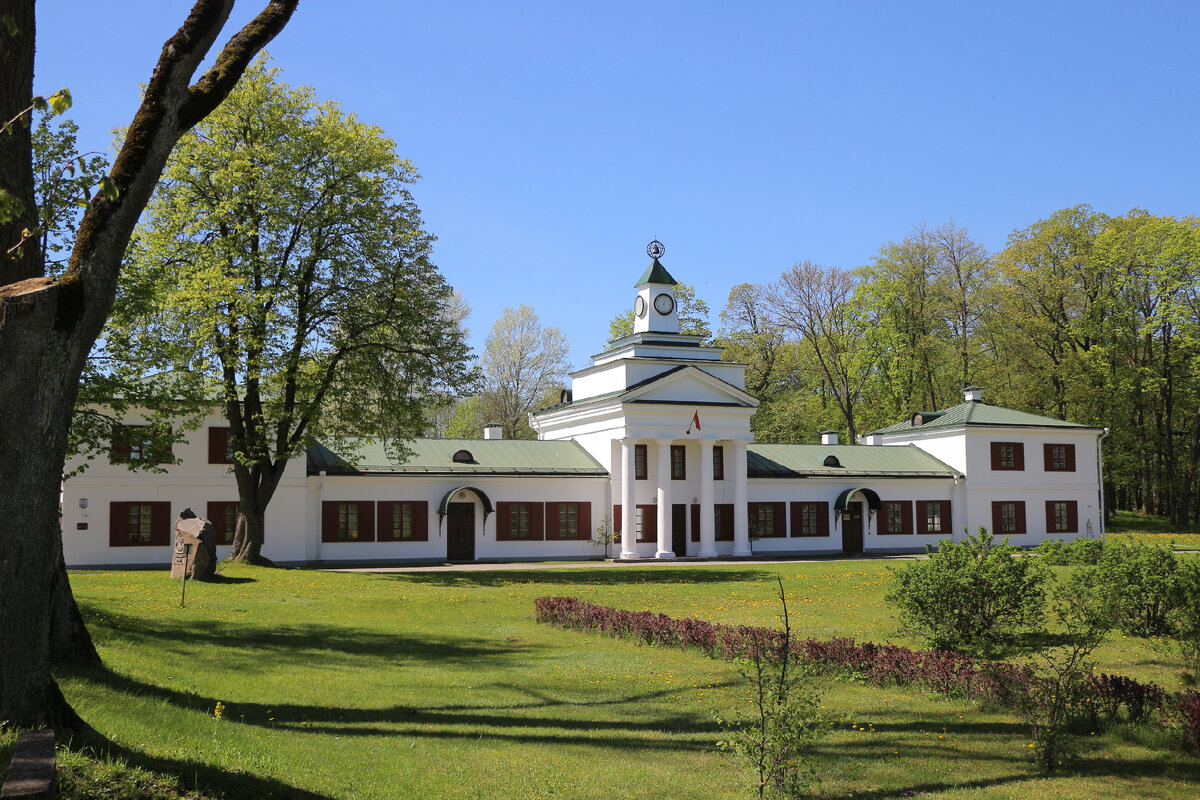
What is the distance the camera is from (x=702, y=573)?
31812 mm

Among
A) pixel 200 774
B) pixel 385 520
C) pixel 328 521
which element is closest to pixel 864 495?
pixel 385 520

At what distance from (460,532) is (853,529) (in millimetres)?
18440

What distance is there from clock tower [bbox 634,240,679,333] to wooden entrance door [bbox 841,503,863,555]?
1173 centimetres

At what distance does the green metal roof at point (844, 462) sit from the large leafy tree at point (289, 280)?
18.7 metres

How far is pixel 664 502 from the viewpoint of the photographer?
39.5 meters

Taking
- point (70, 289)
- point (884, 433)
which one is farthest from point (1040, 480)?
point (70, 289)

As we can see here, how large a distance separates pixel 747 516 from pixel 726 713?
30.8 meters

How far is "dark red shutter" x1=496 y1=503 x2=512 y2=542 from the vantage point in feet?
128

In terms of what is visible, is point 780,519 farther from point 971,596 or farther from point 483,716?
point 483,716

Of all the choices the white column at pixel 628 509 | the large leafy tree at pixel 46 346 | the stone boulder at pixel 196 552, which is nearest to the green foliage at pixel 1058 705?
the large leafy tree at pixel 46 346

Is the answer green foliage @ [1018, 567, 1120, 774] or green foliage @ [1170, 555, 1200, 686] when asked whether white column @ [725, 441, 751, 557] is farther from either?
green foliage @ [1018, 567, 1120, 774]

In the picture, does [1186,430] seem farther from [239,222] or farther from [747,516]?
[239,222]

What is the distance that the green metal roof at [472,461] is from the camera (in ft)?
120

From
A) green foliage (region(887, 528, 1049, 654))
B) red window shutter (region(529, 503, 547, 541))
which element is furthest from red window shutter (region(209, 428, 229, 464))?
green foliage (region(887, 528, 1049, 654))
